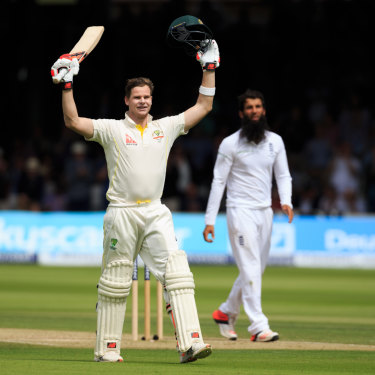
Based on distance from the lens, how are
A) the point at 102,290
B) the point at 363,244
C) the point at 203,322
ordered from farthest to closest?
the point at 363,244
the point at 203,322
the point at 102,290

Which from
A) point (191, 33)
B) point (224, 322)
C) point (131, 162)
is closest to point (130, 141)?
point (131, 162)

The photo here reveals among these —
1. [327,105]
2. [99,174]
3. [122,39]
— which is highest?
[122,39]

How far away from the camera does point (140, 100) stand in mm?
6895

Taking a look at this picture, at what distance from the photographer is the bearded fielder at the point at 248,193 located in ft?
29.1

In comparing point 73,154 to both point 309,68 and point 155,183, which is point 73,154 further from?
point 155,183

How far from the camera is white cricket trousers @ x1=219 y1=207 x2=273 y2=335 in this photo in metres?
8.72

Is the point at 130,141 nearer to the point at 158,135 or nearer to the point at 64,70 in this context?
the point at 158,135

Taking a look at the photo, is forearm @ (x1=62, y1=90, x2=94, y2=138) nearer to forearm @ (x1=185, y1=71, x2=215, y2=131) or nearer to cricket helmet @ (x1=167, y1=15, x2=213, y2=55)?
forearm @ (x1=185, y1=71, x2=215, y2=131)

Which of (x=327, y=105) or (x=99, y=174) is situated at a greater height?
(x=327, y=105)

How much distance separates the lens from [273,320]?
35.0 feet

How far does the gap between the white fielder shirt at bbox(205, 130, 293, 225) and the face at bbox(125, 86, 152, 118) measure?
7.38 ft

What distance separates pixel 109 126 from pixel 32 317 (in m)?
4.48

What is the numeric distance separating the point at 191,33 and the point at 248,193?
224cm

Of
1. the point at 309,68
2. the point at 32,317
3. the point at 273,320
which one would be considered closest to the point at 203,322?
the point at 273,320
